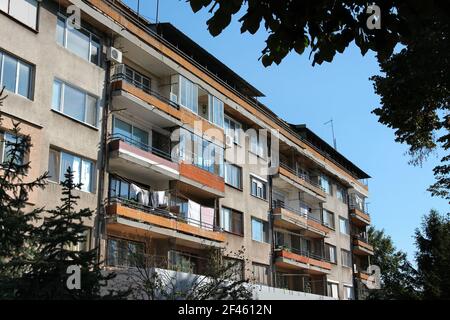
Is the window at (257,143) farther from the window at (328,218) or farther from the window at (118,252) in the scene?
the window at (118,252)

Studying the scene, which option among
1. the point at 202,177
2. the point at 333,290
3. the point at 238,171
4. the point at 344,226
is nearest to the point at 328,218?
the point at 344,226

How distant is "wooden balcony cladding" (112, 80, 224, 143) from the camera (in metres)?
24.4

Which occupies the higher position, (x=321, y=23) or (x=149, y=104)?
(x=149, y=104)

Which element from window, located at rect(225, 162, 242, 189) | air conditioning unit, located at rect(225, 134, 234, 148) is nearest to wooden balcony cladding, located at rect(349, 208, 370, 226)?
window, located at rect(225, 162, 242, 189)

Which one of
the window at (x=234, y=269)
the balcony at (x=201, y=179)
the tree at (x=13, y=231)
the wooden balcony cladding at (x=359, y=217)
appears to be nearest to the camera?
the tree at (x=13, y=231)

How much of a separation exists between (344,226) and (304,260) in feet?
43.2

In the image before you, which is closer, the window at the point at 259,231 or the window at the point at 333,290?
the window at the point at 259,231

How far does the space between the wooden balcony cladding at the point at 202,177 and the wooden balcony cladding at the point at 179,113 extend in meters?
1.97

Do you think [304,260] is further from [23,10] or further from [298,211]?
[23,10]

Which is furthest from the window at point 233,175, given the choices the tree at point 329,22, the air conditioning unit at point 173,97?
the tree at point 329,22

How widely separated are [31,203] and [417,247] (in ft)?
101

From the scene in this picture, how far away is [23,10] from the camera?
68.4ft

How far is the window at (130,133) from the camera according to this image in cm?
2511
